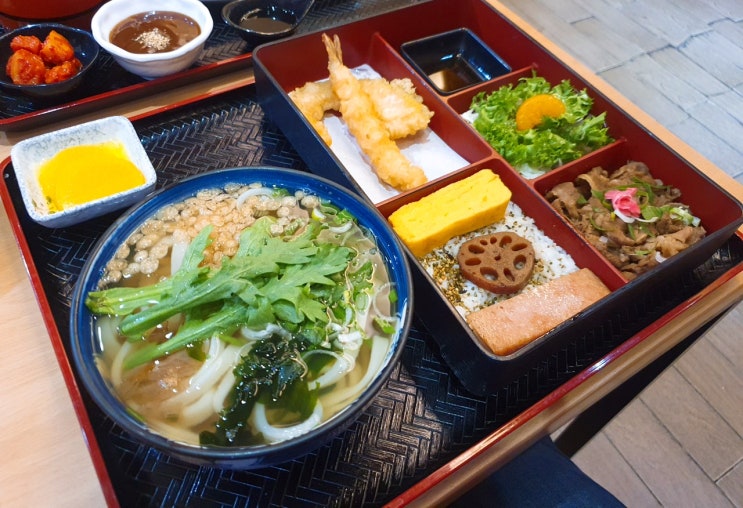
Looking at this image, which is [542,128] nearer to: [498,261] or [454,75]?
[454,75]

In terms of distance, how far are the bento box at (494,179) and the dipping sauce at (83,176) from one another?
1.77 ft

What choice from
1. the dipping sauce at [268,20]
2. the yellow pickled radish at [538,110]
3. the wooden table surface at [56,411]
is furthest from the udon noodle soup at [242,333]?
the dipping sauce at [268,20]

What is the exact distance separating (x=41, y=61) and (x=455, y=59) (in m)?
1.61

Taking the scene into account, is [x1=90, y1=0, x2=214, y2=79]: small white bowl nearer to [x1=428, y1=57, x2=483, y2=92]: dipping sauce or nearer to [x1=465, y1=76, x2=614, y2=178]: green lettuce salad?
[x1=428, y1=57, x2=483, y2=92]: dipping sauce

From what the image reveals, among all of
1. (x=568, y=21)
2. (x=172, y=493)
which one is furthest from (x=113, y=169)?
(x=568, y=21)

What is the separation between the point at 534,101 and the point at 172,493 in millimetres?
1719

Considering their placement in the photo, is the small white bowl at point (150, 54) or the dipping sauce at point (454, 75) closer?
the small white bowl at point (150, 54)

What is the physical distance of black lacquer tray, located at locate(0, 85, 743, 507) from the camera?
47.8 inches

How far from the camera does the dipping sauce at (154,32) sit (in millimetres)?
1936

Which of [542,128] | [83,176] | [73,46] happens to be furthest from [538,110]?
[73,46]

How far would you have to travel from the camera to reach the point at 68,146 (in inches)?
64.8

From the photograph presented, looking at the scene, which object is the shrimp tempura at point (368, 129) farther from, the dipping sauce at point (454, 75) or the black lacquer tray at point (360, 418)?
the dipping sauce at point (454, 75)

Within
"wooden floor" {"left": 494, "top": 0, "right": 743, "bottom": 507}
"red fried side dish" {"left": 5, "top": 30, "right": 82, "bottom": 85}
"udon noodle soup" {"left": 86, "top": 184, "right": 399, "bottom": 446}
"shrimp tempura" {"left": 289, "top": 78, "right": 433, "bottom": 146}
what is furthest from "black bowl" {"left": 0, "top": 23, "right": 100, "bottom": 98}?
"wooden floor" {"left": 494, "top": 0, "right": 743, "bottom": 507}

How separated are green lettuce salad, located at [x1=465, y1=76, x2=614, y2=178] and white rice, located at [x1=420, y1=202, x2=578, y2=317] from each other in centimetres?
22
